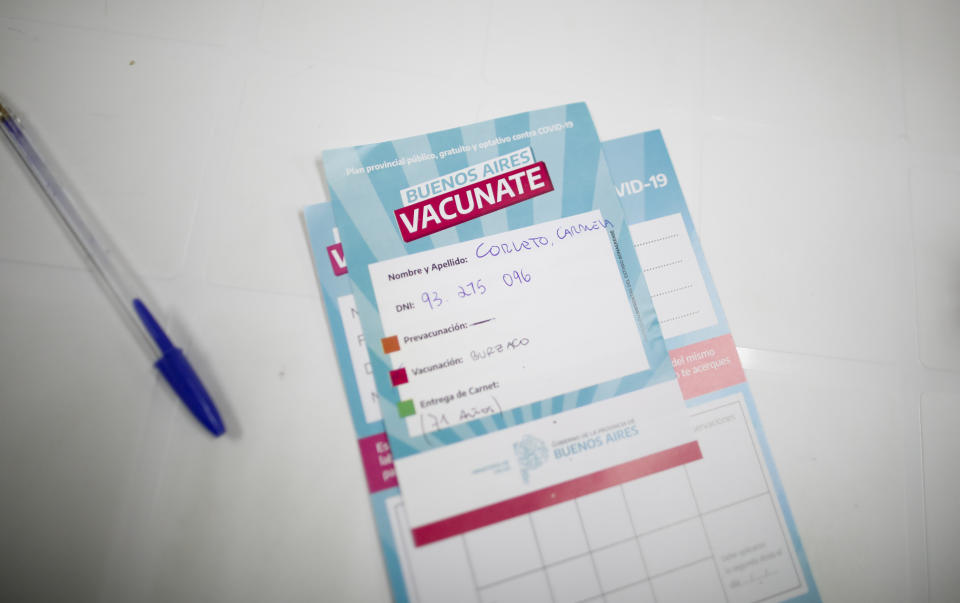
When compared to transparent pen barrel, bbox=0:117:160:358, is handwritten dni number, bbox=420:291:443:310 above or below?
below

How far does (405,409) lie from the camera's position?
53 cm

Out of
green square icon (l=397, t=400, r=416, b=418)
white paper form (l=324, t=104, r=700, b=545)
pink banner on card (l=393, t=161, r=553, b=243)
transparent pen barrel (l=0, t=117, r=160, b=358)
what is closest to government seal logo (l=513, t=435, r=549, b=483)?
white paper form (l=324, t=104, r=700, b=545)

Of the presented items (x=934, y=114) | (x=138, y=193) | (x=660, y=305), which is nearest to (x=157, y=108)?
(x=138, y=193)

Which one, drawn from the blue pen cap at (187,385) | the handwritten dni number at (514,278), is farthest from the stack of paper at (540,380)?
the blue pen cap at (187,385)

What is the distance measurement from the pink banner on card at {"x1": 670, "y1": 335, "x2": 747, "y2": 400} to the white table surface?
29 millimetres

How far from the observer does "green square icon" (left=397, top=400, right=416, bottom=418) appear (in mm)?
525

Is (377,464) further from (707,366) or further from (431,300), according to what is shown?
(707,366)

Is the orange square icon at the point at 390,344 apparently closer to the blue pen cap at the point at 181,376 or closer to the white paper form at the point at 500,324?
the white paper form at the point at 500,324

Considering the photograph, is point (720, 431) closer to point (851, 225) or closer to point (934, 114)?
point (851, 225)

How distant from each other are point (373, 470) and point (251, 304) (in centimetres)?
23

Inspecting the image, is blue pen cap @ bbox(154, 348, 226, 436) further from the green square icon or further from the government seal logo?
the government seal logo

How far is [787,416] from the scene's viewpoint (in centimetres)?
57

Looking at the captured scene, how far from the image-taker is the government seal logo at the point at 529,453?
0.52 m

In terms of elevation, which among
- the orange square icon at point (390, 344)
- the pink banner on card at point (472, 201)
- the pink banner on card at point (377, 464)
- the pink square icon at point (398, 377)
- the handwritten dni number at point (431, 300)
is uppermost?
the pink banner on card at point (472, 201)
